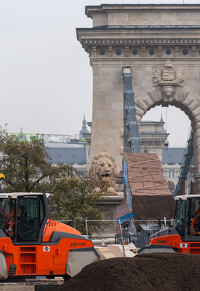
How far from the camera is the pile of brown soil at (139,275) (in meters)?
12.4

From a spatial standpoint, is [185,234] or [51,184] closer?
[185,234]

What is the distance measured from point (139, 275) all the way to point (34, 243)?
323 inches

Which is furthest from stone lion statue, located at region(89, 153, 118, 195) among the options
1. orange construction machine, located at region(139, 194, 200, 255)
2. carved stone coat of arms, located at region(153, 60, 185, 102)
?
carved stone coat of arms, located at region(153, 60, 185, 102)

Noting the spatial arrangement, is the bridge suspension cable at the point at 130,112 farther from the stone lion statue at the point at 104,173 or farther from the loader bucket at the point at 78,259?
the loader bucket at the point at 78,259

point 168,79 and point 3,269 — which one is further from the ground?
point 168,79

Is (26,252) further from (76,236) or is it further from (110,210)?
(110,210)

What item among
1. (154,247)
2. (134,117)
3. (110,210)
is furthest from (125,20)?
(154,247)

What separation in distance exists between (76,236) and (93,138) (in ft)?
156

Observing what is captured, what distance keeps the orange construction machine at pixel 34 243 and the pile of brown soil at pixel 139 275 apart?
7.22 meters

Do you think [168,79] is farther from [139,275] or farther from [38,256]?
[139,275]

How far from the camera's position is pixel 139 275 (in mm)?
12695

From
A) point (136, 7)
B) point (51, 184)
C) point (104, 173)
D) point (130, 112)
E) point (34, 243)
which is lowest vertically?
point (34, 243)

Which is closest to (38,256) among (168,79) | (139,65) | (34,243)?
(34,243)

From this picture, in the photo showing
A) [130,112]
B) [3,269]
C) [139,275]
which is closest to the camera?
[139,275]
